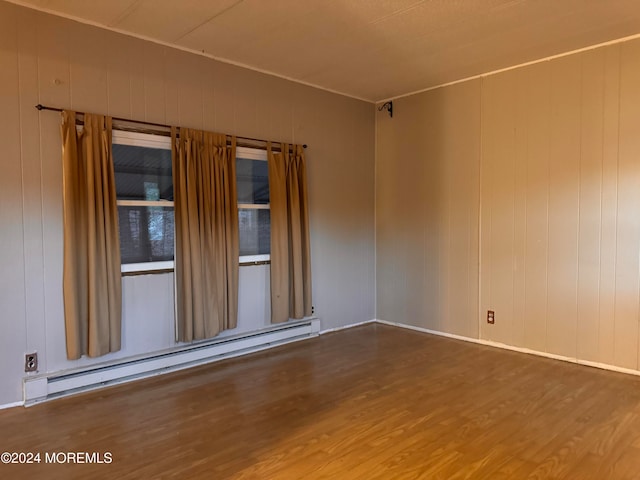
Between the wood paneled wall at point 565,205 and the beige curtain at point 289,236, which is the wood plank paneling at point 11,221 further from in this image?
the wood paneled wall at point 565,205

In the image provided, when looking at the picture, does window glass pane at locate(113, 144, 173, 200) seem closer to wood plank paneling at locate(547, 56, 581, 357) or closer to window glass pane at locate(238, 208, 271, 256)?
window glass pane at locate(238, 208, 271, 256)

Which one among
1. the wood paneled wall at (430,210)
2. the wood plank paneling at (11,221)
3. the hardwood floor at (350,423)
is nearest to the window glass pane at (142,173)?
the wood plank paneling at (11,221)

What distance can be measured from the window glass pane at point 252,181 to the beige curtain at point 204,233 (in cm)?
20

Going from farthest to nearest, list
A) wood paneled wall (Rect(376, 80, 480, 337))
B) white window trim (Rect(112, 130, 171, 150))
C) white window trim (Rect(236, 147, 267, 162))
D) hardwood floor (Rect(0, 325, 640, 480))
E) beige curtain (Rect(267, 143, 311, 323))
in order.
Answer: wood paneled wall (Rect(376, 80, 480, 337)) → beige curtain (Rect(267, 143, 311, 323)) → white window trim (Rect(236, 147, 267, 162)) → white window trim (Rect(112, 130, 171, 150)) → hardwood floor (Rect(0, 325, 640, 480))

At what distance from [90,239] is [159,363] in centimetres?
111

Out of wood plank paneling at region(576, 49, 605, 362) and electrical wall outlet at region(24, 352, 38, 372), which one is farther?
wood plank paneling at region(576, 49, 605, 362)

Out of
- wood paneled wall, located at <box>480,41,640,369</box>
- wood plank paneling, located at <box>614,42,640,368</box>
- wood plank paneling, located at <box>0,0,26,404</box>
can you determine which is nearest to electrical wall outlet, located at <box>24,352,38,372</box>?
wood plank paneling, located at <box>0,0,26,404</box>

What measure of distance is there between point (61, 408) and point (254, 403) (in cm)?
123

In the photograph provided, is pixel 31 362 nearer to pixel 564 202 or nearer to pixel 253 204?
pixel 253 204

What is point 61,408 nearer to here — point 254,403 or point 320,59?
point 254,403

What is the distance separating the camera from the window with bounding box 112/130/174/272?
11.3 feet

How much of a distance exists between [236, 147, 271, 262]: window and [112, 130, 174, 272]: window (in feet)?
2.30

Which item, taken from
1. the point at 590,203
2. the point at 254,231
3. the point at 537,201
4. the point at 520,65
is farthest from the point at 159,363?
the point at 520,65

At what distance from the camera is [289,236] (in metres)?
4.42
